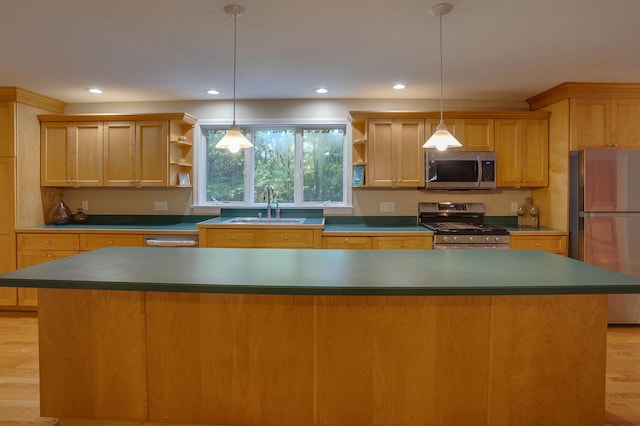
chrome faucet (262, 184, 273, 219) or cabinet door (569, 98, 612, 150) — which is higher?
cabinet door (569, 98, 612, 150)

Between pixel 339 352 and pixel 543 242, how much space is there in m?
2.92

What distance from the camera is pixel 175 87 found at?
157 inches

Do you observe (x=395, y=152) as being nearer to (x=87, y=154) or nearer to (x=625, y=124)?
(x=625, y=124)

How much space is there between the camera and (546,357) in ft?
6.02

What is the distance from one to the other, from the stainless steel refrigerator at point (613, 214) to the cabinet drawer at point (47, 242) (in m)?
4.99

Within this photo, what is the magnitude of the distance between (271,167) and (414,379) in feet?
10.8

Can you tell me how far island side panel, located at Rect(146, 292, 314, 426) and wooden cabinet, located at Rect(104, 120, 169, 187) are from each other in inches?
106

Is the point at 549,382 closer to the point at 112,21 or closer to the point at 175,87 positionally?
the point at 112,21

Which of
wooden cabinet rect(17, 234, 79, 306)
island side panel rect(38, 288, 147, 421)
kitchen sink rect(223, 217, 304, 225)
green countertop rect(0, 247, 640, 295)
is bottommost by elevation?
island side panel rect(38, 288, 147, 421)

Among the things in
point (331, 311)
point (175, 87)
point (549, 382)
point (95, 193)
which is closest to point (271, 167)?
point (175, 87)

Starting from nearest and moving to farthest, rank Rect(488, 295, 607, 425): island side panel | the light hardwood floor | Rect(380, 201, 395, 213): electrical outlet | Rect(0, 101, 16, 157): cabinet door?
Rect(488, 295, 607, 425): island side panel, the light hardwood floor, Rect(0, 101, 16, 157): cabinet door, Rect(380, 201, 395, 213): electrical outlet

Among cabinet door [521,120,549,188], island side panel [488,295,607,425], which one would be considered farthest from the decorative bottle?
cabinet door [521,120,549,188]

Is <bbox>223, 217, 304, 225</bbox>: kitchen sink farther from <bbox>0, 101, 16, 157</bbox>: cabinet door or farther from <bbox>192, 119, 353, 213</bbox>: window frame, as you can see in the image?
<bbox>0, 101, 16, 157</bbox>: cabinet door

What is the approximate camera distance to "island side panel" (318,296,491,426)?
5.99 feet
